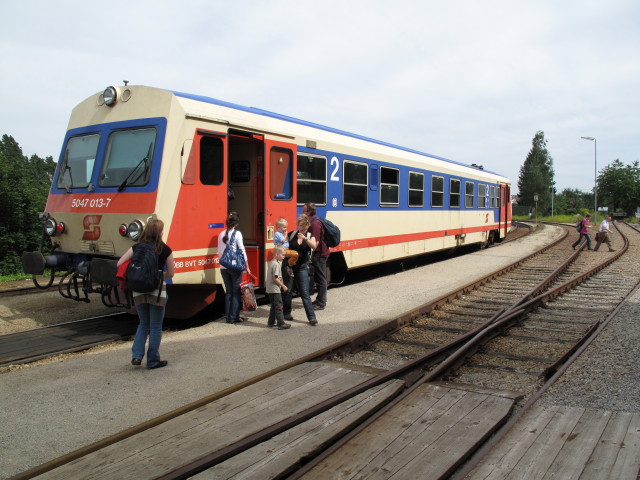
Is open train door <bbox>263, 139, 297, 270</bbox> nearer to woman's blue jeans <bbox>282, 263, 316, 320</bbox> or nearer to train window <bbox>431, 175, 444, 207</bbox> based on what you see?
woman's blue jeans <bbox>282, 263, 316, 320</bbox>

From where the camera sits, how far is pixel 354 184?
35.3 feet

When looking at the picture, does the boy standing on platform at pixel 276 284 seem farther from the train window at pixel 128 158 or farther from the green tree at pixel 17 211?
the green tree at pixel 17 211

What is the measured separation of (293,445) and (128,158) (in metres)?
4.92

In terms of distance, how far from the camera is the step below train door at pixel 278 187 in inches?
320

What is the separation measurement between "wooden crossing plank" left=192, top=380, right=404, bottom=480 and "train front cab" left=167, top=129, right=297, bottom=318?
3381mm

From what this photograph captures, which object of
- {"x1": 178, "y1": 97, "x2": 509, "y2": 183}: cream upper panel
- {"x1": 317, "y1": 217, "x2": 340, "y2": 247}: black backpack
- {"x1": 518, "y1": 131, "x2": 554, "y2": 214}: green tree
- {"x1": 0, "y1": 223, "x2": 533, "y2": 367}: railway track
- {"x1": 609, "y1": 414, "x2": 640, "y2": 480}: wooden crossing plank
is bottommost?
{"x1": 0, "y1": 223, "x2": 533, "y2": 367}: railway track

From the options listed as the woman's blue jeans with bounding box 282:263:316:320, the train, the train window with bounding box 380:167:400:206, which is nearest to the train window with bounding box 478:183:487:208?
the train window with bounding box 380:167:400:206

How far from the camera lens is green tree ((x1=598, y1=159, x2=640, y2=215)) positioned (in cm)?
6388

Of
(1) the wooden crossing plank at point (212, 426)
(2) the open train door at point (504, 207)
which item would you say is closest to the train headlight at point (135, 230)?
(1) the wooden crossing plank at point (212, 426)

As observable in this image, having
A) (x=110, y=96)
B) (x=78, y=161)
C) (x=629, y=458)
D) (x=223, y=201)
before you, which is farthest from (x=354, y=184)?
(x=629, y=458)

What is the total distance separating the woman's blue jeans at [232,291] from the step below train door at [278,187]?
0.90 meters

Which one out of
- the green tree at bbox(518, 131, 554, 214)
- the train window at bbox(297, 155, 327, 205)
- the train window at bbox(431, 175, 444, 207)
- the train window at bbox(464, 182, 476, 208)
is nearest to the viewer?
the train window at bbox(297, 155, 327, 205)

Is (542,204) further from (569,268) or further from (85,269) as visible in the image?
(85,269)

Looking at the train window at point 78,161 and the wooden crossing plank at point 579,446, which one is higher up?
the train window at point 78,161
